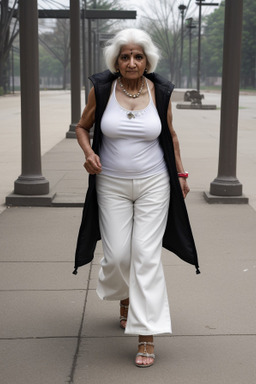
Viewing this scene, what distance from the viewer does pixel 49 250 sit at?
5926 millimetres

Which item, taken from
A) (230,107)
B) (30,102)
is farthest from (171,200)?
(230,107)

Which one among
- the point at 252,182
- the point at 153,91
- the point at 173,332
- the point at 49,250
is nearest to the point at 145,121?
the point at 153,91

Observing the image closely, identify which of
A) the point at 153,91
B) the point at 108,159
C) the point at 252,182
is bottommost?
the point at 252,182

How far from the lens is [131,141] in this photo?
3643mm

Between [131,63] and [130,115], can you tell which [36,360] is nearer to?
[130,115]

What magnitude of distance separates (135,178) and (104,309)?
3.77 feet

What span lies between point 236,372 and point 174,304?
42.8 inches

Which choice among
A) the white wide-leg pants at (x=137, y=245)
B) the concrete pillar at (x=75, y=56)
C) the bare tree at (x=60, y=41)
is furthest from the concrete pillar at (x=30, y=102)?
the bare tree at (x=60, y=41)

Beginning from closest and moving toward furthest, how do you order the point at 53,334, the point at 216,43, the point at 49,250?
the point at 53,334 → the point at 49,250 → the point at 216,43

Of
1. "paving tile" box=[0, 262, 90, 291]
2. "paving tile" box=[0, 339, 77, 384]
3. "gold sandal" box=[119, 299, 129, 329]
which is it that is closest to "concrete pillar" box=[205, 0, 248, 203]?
"paving tile" box=[0, 262, 90, 291]

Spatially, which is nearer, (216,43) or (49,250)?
(49,250)

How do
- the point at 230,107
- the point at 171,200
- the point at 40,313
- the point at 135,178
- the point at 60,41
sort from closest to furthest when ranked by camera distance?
the point at 135,178 < the point at 171,200 < the point at 40,313 < the point at 230,107 < the point at 60,41

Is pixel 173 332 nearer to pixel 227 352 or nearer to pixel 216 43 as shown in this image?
pixel 227 352

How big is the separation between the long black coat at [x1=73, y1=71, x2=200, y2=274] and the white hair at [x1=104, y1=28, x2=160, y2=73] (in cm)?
8
